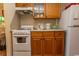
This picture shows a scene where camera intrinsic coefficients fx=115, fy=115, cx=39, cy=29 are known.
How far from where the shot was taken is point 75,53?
2852 mm

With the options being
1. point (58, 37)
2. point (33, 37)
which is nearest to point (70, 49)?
point (58, 37)

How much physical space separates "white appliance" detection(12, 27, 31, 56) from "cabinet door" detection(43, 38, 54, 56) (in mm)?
462

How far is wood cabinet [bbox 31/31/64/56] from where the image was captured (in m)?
3.32

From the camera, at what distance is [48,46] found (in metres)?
3.36

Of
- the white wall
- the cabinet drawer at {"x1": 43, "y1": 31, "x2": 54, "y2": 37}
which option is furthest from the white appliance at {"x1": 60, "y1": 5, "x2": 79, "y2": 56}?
the white wall

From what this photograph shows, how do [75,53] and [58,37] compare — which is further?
[58,37]

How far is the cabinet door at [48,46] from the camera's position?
11.0ft

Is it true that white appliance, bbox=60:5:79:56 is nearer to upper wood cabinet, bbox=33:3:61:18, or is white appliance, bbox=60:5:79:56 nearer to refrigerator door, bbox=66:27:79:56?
refrigerator door, bbox=66:27:79:56

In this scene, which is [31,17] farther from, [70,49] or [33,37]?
[70,49]

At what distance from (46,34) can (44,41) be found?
214 mm

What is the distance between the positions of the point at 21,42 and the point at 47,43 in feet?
2.47

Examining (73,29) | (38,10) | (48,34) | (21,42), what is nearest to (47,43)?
(48,34)

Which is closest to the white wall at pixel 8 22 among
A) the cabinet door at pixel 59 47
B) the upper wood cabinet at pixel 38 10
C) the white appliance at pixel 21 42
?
the white appliance at pixel 21 42

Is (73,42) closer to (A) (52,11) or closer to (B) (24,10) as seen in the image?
(A) (52,11)
